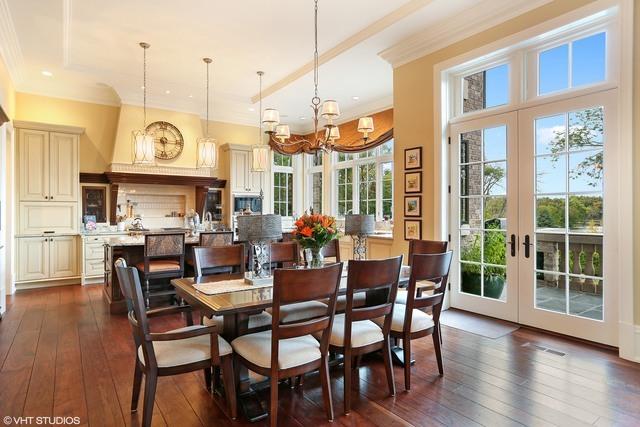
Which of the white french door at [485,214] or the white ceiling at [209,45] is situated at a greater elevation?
the white ceiling at [209,45]

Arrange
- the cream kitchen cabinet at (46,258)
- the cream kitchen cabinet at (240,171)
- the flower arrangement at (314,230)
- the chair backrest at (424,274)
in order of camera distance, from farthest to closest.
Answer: the cream kitchen cabinet at (240,171), the cream kitchen cabinet at (46,258), the flower arrangement at (314,230), the chair backrest at (424,274)

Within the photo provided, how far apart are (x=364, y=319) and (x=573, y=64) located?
3.17m

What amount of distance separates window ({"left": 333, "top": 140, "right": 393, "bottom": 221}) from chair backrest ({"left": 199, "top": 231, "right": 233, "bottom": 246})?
3.03 m

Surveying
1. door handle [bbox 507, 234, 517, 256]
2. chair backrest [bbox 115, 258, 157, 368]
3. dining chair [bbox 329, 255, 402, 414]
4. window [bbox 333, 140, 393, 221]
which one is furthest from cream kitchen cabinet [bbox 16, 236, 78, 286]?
door handle [bbox 507, 234, 517, 256]

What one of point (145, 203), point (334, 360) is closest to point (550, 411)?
point (334, 360)

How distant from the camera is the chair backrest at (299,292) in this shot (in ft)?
6.31

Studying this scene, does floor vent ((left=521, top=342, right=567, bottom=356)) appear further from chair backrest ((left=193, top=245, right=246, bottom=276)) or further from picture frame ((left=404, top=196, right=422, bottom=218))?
chair backrest ((left=193, top=245, right=246, bottom=276))

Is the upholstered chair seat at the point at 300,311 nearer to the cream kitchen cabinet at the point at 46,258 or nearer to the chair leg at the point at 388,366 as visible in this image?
the chair leg at the point at 388,366

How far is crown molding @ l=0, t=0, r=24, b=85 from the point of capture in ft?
13.1

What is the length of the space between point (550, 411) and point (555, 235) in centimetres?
188

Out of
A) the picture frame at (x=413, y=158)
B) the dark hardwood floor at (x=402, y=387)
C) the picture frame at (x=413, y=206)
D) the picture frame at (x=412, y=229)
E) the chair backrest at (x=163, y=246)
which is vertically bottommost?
the dark hardwood floor at (x=402, y=387)

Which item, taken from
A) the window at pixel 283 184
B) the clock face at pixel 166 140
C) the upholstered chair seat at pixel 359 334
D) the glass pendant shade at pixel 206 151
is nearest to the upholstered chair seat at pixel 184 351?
the upholstered chair seat at pixel 359 334

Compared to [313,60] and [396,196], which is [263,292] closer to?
[396,196]

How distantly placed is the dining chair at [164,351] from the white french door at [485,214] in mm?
3091
